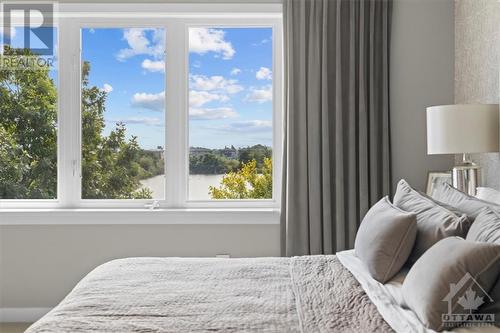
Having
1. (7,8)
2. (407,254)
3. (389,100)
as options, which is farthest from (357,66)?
(7,8)

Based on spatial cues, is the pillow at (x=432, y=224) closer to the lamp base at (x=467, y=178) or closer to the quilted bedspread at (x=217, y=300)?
the quilted bedspread at (x=217, y=300)

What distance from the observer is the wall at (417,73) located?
11.8 ft

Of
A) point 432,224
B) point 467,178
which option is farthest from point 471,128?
point 432,224

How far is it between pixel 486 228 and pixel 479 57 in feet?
6.37

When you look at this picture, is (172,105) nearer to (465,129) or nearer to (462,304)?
(465,129)

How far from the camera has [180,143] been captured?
379 cm

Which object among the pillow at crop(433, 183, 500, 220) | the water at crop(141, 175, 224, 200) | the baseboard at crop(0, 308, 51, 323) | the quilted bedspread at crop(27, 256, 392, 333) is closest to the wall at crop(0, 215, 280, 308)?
the baseboard at crop(0, 308, 51, 323)

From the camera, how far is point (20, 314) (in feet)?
11.9

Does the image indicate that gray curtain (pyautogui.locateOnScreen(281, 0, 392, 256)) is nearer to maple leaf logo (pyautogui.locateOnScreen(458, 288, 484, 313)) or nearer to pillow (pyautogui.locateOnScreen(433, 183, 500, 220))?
pillow (pyautogui.locateOnScreen(433, 183, 500, 220))

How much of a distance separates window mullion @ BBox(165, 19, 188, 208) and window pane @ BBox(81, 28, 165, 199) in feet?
0.25

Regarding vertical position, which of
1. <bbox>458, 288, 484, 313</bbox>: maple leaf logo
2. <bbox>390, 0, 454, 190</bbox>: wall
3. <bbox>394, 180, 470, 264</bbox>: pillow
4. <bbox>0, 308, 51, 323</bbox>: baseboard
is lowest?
<bbox>0, 308, 51, 323</bbox>: baseboard

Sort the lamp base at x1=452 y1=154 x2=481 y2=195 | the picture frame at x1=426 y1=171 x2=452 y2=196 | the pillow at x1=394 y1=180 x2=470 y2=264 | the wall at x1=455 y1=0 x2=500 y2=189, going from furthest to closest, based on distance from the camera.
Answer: the picture frame at x1=426 y1=171 x2=452 y2=196
the wall at x1=455 y1=0 x2=500 y2=189
the lamp base at x1=452 y1=154 x2=481 y2=195
the pillow at x1=394 y1=180 x2=470 y2=264

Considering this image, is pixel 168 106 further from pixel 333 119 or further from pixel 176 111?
pixel 333 119

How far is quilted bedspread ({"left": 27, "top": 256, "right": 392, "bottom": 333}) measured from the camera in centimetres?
150
